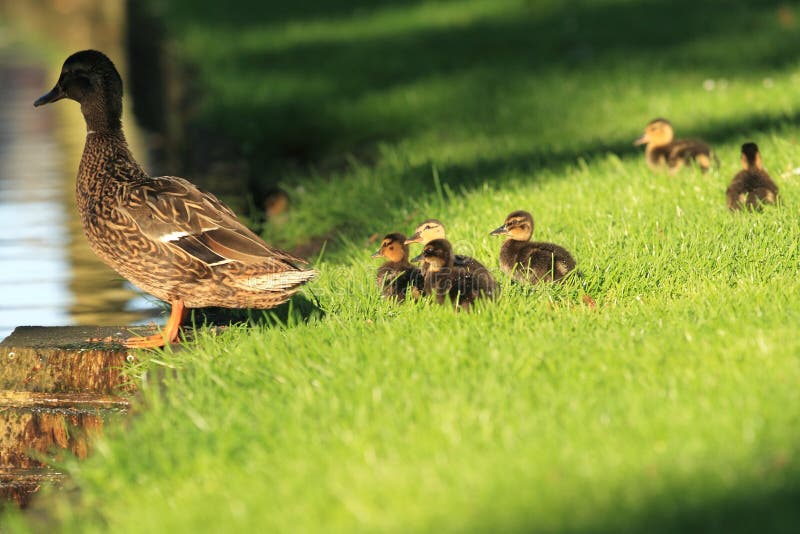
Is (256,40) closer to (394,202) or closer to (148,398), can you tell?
(394,202)

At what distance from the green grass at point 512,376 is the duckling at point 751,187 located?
0.13 meters

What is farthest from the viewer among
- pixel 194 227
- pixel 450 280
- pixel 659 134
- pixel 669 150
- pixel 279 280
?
pixel 659 134

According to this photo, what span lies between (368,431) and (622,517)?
1.15m

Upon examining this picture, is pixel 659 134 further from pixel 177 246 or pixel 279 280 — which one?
pixel 177 246

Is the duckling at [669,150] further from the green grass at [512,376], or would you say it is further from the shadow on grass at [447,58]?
the shadow on grass at [447,58]

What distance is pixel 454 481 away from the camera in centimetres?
448

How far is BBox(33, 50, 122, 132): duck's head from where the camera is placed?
726cm

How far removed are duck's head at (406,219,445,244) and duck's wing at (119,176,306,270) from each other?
1.43m

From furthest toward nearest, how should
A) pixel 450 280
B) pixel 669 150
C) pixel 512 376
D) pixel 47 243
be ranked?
pixel 47 243, pixel 669 150, pixel 450 280, pixel 512 376

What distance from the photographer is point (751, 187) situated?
8453mm

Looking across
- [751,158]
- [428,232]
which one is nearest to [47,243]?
[428,232]

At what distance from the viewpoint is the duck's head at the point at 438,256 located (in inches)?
275

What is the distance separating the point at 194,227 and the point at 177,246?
13 centimetres

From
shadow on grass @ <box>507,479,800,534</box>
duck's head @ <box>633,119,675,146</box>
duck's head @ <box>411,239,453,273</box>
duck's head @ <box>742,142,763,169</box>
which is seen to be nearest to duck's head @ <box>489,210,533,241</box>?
duck's head @ <box>411,239,453,273</box>
